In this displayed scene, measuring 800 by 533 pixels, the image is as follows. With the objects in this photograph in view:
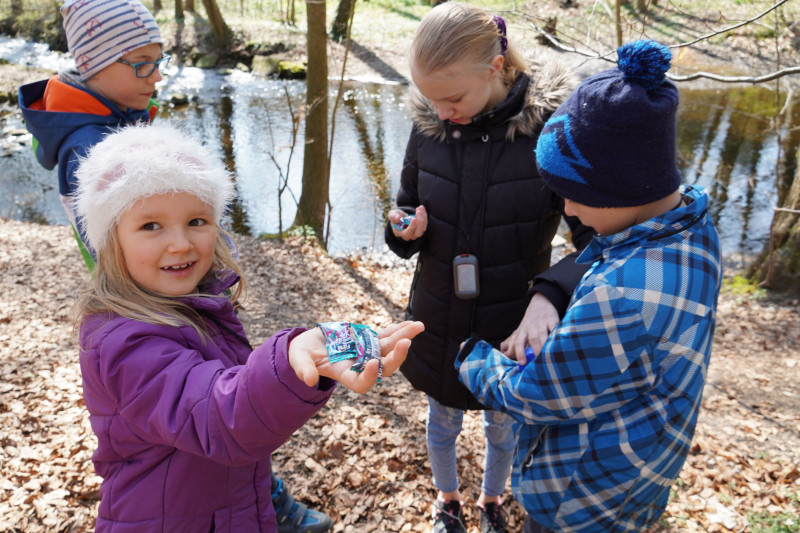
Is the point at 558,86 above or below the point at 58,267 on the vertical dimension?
above

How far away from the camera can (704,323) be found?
5.06 ft

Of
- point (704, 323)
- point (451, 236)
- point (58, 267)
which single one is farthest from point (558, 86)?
point (58, 267)

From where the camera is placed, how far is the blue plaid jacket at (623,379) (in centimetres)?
152

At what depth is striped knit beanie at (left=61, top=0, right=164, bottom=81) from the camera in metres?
2.49

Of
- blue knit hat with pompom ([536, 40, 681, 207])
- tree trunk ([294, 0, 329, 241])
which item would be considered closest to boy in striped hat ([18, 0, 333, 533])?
blue knit hat with pompom ([536, 40, 681, 207])

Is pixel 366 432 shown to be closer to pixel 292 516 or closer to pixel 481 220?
pixel 292 516

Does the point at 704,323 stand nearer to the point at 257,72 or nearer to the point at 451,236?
the point at 451,236

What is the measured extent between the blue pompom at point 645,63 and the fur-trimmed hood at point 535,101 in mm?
673

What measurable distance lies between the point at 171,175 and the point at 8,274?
5718 millimetres

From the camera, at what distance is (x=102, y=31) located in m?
2.49

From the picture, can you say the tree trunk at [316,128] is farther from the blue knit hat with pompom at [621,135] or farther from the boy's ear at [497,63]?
the blue knit hat with pompom at [621,135]

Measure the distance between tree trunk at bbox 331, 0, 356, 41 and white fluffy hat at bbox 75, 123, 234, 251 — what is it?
60.5 feet

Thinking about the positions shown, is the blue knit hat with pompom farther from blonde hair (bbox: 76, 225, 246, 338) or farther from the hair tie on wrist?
blonde hair (bbox: 76, 225, 246, 338)

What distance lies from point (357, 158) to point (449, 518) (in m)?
9.35
